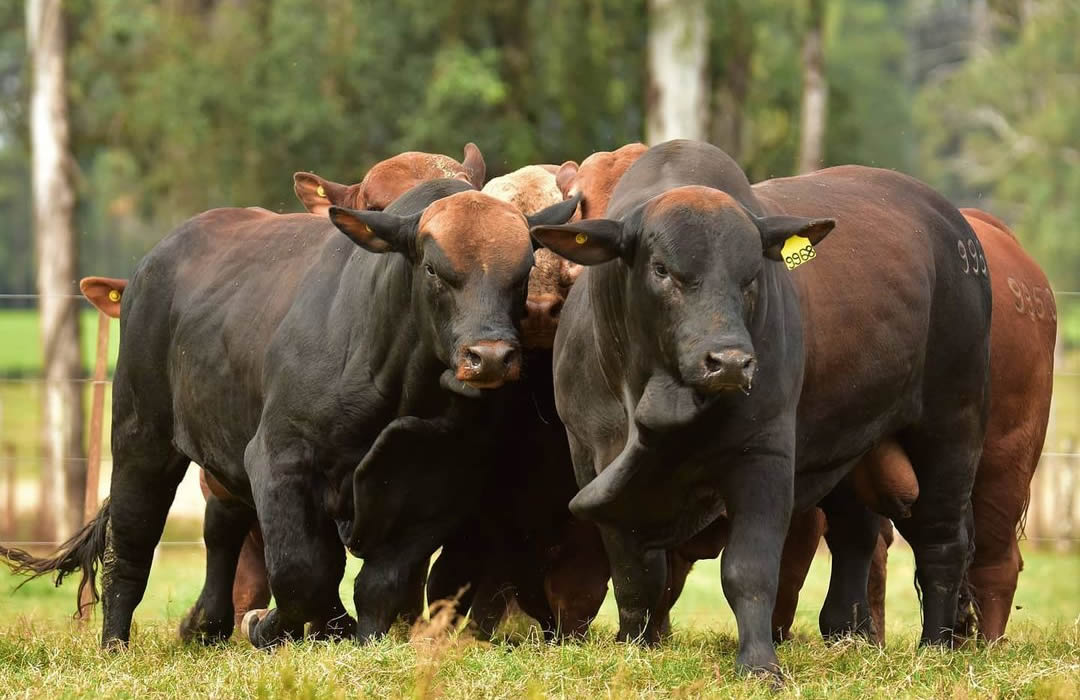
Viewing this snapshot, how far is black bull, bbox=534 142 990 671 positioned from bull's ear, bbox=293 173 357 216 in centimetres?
195

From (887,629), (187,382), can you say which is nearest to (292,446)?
(187,382)

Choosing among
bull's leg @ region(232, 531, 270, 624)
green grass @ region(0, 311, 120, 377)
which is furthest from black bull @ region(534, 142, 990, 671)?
green grass @ region(0, 311, 120, 377)

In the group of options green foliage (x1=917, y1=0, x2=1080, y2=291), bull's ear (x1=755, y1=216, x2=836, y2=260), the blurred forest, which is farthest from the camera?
green foliage (x1=917, y1=0, x2=1080, y2=291)

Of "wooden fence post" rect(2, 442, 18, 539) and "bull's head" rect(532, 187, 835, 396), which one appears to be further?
"wooden fence post" rect(2, 442, 18, 539)

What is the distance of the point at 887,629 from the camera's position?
1003 cm

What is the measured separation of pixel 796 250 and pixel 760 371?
423 millimetres

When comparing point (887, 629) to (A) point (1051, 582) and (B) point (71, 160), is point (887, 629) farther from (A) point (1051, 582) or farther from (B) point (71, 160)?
(B) point (71, 160)

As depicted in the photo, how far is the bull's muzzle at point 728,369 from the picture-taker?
18.7 feet

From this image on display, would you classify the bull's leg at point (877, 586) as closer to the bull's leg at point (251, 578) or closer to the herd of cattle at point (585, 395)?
the herd of cattle at point (585, 395)

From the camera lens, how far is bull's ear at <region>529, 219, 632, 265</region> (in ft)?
20.2

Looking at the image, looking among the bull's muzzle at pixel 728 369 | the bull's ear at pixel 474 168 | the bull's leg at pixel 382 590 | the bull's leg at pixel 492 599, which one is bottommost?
the bull's leg at pixel 492 599

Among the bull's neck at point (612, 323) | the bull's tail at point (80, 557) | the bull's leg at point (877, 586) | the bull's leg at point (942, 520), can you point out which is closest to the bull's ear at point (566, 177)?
the bull's neck at point (612, 323)

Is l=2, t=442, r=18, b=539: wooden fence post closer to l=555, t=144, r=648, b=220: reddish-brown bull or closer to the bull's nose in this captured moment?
l=555, t=144, r=648, b=220: reddish-brown bull

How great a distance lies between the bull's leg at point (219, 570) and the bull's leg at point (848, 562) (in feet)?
8.71
